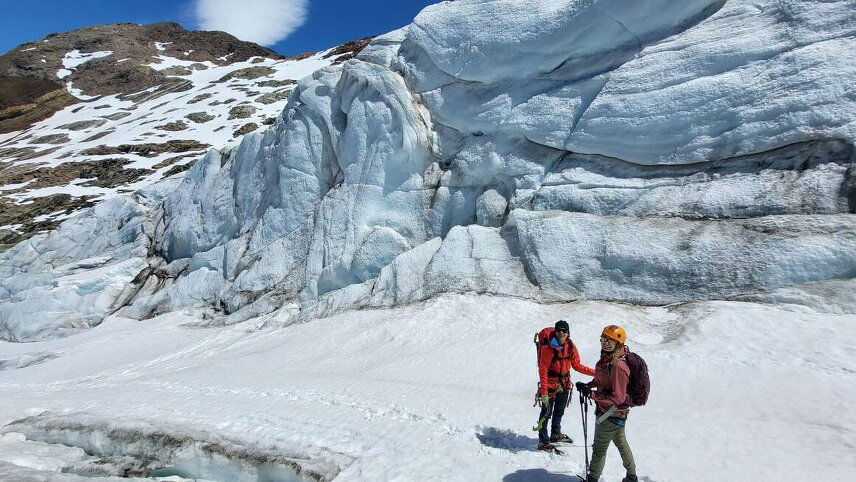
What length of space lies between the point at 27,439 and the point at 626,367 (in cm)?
1371

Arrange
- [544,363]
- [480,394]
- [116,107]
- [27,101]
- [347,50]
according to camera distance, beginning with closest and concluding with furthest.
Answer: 1. [544,363]
2. [480,394]
3. [116,107]
4. [347,50]
5. [27,101]

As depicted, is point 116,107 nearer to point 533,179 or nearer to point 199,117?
point 199,117

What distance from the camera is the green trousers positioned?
5.94 m

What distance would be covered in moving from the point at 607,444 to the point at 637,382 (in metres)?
0.91

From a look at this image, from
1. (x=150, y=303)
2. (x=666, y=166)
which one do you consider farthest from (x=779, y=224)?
(x=150, y=303)

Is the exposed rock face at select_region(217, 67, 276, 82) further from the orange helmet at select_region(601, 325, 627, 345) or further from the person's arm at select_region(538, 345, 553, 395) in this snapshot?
the orange helmet at select_region(601, 325, 627, 345)

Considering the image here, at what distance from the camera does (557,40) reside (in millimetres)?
18141

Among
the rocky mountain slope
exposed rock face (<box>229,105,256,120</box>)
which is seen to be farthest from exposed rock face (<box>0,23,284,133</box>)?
exposed rock face (<box>229,105,256,120</box>)

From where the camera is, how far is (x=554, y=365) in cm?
754

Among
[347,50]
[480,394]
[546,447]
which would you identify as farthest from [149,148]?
[546,447]

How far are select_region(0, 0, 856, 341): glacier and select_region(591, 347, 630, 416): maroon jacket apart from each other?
7.91 metres

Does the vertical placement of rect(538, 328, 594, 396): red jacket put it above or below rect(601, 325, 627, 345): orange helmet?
below

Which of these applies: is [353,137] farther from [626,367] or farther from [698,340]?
[626,367]

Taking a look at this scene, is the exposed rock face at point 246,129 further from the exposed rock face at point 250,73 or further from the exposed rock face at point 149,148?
the exposed rock face at point 250,73
